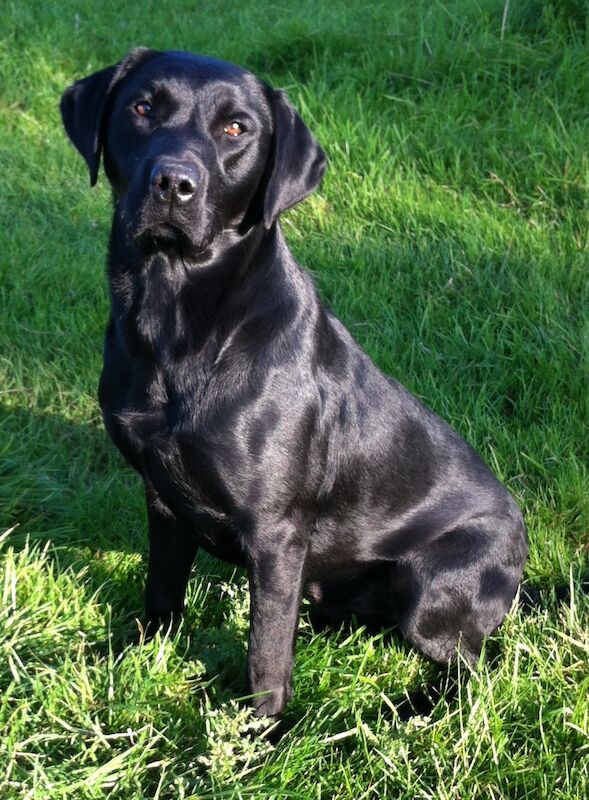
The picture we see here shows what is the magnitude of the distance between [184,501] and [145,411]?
0.26 meters

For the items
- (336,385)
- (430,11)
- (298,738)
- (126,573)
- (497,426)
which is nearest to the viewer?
(298,738)

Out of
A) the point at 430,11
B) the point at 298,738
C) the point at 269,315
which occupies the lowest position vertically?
the point at 298,738

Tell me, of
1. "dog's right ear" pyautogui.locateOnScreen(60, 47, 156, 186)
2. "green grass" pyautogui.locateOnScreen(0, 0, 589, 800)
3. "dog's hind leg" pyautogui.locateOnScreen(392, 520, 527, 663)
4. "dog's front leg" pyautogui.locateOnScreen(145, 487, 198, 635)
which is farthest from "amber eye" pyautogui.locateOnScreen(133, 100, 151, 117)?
"dog's hind leg" pyautogui.locateOnScreen(392, 520, 527, 663)

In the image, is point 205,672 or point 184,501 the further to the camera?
point 205,672

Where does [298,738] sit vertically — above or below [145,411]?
below

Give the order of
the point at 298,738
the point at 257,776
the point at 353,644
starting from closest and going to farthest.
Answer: the point at 257,776 → the point at 298,738 → the point at 353,644

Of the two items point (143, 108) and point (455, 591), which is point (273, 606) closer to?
point (455, 591)

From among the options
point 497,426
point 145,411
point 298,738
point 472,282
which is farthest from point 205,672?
point 472,282

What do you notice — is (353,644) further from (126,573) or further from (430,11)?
(430,11)

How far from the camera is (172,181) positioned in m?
2.38

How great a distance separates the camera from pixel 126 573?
318 cm

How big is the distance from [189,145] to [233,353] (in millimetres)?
537

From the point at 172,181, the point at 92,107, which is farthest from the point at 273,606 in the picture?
the point at 92,107

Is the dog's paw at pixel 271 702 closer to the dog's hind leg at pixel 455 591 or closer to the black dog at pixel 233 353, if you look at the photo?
the black dog at pixel 233 353
